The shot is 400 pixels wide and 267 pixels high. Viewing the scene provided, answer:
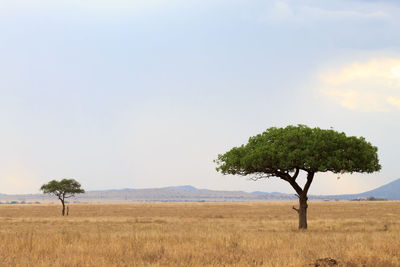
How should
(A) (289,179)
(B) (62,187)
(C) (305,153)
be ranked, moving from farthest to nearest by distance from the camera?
(B) (62,187)
(A) (289,179)
(C) (305,153)

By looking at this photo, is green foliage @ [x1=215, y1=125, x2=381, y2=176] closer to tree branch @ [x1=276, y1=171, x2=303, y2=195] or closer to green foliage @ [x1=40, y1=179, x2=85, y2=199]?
tree branch @ [x1=276, y1=171, x2=303, y2=195]

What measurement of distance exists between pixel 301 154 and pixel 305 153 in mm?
273

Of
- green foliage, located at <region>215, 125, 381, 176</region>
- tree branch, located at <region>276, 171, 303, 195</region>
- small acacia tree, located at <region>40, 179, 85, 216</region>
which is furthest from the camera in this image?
small acacia tree, located at <region>40, 179, 85, 216</region>

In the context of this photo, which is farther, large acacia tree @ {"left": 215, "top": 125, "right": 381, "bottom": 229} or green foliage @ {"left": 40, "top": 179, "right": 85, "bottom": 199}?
green foliage @ {"left": 40, "top": 179, "right": 85, "bottom": 199}

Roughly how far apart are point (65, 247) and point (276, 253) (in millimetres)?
7683

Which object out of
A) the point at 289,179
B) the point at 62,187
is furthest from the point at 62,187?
the point at 289,179

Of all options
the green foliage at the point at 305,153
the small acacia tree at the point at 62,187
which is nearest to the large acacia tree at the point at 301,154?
the green foliage at the point at 305,153

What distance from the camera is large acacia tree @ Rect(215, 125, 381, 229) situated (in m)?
31.2

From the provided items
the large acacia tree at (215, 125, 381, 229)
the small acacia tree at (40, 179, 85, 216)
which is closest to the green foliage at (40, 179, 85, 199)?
the small acacia tree at (40, 179, 85, 216)

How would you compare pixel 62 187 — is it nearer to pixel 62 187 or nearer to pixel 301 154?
pixel 62 187

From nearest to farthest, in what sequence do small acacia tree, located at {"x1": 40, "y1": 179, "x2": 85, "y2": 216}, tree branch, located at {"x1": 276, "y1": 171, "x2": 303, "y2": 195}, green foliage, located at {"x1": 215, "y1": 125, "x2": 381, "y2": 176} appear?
green foliage, located at {"x1": 215, "y1": 125, "x2": 381, "y2": 176} → tree branch, located at {"x1": 276, "y1": 171, "x2": 303, "y2": 195} → small acacia tree, located at {"x1": 40, "y1": 179, "x2": 85, "y2": 216}

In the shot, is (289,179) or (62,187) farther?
(62,187)

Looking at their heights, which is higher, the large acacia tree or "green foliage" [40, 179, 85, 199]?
the large acacia tree

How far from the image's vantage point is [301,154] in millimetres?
30859
